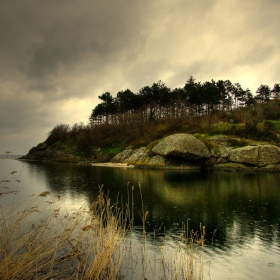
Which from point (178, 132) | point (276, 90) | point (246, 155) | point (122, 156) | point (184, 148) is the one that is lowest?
point (246, 155)

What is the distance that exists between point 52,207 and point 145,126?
54.0 meters

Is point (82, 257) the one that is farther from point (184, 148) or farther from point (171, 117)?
point (171, 117)

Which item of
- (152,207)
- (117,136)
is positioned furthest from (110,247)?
(117,136)

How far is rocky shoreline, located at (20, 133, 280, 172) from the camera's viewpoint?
1788 inches

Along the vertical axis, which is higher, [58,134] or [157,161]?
[58,134]

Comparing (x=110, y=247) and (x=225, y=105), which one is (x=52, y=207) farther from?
(x=225, y=105)

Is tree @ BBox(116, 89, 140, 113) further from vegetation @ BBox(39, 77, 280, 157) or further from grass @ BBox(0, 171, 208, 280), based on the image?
grass @ BBox(0, 171, 208, 280)

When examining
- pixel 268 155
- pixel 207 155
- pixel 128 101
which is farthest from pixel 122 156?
pixel 268 155

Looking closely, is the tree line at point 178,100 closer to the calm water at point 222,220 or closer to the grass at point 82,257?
the calm water at point 222,220

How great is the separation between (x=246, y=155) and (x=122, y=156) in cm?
2961

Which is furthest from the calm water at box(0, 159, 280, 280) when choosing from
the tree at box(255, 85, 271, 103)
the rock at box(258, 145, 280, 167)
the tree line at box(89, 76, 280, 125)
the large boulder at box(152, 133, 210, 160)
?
Result: the tree at box(255, 85, 271, 103)

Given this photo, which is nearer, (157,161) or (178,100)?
(157,161)

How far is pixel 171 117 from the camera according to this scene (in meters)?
68.8

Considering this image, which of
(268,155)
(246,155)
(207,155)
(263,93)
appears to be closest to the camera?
(268,155)
